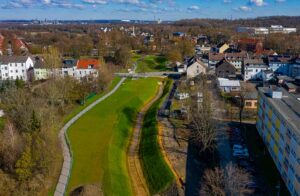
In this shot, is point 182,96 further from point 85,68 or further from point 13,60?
point 13,60

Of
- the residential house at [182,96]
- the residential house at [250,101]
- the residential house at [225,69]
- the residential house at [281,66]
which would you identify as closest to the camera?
the residential house at [250,101]

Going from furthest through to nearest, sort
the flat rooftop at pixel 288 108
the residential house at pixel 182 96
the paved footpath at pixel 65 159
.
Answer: the residential house at pixel 182 96 → the flat rooftop at pixel 288 108 → the paved footpath at pixel 65 159

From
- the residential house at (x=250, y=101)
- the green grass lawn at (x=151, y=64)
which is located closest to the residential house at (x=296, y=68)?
the residential house at (x=250, y=101)

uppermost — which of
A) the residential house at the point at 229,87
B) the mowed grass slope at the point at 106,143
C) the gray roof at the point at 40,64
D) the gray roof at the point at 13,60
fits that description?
the gray roof at the point at 13,60

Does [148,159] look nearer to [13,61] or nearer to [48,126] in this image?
[48,126]

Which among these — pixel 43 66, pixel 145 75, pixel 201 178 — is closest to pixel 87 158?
pixel 201 178

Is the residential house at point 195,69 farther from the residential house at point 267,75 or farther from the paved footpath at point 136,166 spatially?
the paved footpath at point 136,166

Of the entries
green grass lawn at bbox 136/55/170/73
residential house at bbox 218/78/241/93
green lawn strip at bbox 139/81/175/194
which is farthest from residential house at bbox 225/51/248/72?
green lawn strip at bbox 139/81/175/194

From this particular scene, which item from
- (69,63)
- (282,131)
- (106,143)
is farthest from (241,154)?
(69,63)
